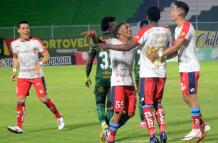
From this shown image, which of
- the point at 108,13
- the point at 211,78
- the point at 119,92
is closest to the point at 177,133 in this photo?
the point at 119,92

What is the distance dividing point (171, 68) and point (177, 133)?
77.4ft

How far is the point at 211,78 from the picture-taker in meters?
29.9

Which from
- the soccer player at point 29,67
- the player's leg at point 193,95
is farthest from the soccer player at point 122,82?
the soccer player at point 29,67

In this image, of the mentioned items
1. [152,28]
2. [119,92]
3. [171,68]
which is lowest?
[171,68]

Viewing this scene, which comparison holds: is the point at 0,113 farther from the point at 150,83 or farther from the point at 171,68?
the point at 171,68

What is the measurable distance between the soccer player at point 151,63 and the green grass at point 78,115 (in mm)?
1041

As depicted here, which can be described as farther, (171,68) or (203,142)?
(171,68)

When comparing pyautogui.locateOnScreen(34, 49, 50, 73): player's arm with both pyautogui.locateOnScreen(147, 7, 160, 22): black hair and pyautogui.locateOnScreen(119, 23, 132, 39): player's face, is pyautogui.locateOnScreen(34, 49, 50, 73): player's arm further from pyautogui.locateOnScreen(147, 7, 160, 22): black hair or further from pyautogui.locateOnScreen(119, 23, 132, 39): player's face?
pyautogui.locateOnScreen(147, 7, 160, 22): black hair

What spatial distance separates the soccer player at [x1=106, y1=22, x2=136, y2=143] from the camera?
11945mm

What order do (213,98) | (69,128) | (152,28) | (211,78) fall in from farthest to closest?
(211,78) → (213,98) → (69,128) → (152,28)

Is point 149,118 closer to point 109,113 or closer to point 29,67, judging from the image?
point 109,113

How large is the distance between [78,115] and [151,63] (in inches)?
240

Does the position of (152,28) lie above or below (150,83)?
above

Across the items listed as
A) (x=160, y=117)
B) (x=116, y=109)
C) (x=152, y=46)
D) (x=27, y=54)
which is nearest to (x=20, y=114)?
(x=27, y=54)
